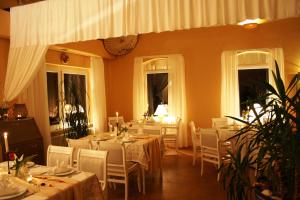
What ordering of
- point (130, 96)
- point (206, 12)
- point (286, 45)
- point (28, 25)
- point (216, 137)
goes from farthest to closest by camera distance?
point (130, 96) → point (286, 45) → point (216, 137) → point (28, 25) → point (206, 12)

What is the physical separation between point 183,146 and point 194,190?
3.15 m

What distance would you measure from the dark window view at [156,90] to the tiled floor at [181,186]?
2.54 m

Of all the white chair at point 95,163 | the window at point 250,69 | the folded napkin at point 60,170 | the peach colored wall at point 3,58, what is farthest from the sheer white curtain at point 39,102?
the window at point 250,69

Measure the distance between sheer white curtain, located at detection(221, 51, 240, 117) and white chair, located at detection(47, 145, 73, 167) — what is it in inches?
180

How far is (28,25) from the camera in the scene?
3686 millimetres

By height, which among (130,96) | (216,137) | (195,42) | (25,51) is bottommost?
(216,137)

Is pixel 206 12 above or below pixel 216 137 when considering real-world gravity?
above

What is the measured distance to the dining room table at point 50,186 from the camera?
2164 millimetres

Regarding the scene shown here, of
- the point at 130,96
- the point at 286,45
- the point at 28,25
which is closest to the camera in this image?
the point at 28,25

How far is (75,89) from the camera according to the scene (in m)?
7.09

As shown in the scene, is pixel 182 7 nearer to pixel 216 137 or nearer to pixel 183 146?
pixel 216 137

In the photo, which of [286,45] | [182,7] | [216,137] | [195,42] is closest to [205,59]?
[195,42]

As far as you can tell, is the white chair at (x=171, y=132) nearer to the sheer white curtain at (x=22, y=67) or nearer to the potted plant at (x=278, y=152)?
the sheer white curtain at (x=22, y=67)

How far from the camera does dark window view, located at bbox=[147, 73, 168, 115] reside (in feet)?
25.5
